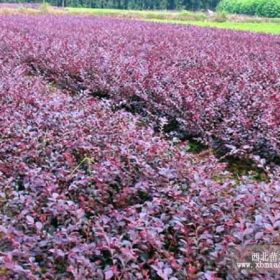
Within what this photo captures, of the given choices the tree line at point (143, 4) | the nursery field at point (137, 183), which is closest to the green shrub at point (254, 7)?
the tree line at point (143, 4)

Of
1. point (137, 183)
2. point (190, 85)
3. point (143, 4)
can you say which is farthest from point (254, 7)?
point (137, 183)

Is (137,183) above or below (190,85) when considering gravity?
below

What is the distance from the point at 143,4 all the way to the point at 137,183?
179 feet

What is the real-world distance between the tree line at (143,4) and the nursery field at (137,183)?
50.3m

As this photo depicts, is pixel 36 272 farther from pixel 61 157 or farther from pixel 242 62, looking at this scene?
pixel 242 62

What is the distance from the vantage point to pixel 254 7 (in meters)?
44.8

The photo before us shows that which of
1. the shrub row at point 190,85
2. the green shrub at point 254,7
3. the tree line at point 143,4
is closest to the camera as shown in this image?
the shrub row at point 190,85

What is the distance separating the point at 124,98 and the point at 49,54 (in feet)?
9.11

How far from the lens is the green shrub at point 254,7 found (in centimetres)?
4162

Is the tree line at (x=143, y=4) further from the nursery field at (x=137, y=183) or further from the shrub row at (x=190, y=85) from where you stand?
the nursery field at (x=137, y=183)

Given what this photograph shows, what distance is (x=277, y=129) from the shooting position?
3.93m

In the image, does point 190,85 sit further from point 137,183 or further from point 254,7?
point 254,7

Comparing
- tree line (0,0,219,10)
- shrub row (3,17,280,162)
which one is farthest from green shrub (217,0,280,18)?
shrub row (3,17,280,162)

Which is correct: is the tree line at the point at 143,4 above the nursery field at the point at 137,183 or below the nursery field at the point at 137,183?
above
